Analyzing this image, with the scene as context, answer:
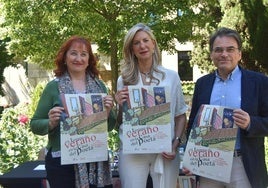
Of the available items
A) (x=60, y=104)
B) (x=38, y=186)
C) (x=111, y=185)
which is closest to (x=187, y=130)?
(x=111, y=185)

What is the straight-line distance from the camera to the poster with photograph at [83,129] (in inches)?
115

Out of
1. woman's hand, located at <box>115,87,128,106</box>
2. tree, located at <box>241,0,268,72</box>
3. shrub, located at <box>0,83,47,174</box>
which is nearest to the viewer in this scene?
woman's hand, located at <box>115,87,128,106</box>

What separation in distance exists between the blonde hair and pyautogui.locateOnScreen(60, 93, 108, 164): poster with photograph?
0.23m

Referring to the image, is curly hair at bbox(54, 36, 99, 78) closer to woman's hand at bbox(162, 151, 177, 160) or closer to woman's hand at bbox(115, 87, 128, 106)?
woman's hand at bbox(115, 87, 128, 106)

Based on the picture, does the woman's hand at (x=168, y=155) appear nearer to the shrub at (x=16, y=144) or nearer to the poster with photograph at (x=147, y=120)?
the poster with photograph at (x=147, y=120)

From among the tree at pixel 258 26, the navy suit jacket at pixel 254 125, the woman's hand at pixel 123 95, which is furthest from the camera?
the tree at pixel 258 26

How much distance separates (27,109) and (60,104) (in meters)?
9.74

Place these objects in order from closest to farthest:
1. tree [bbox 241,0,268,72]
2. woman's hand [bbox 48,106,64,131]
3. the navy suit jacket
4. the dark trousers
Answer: the navy suit jacket → woman's hand [bbox 48,106,64,131] → the dark trousers → tree [bbox 241,0,268,72]

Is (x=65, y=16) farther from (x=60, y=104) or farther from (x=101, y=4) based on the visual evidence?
(x=60, y=104)

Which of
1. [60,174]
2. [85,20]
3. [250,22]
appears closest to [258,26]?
[250,22]

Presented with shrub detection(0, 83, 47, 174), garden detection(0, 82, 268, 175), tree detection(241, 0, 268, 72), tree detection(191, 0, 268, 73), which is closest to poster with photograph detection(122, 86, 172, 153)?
garden detection(0, 82, 268, 175)

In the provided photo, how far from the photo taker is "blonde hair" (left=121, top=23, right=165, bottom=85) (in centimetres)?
312

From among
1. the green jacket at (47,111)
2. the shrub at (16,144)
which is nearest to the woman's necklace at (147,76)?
the green jacket at (47,111)

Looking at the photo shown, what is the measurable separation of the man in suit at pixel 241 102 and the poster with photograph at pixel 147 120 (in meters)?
0.32
